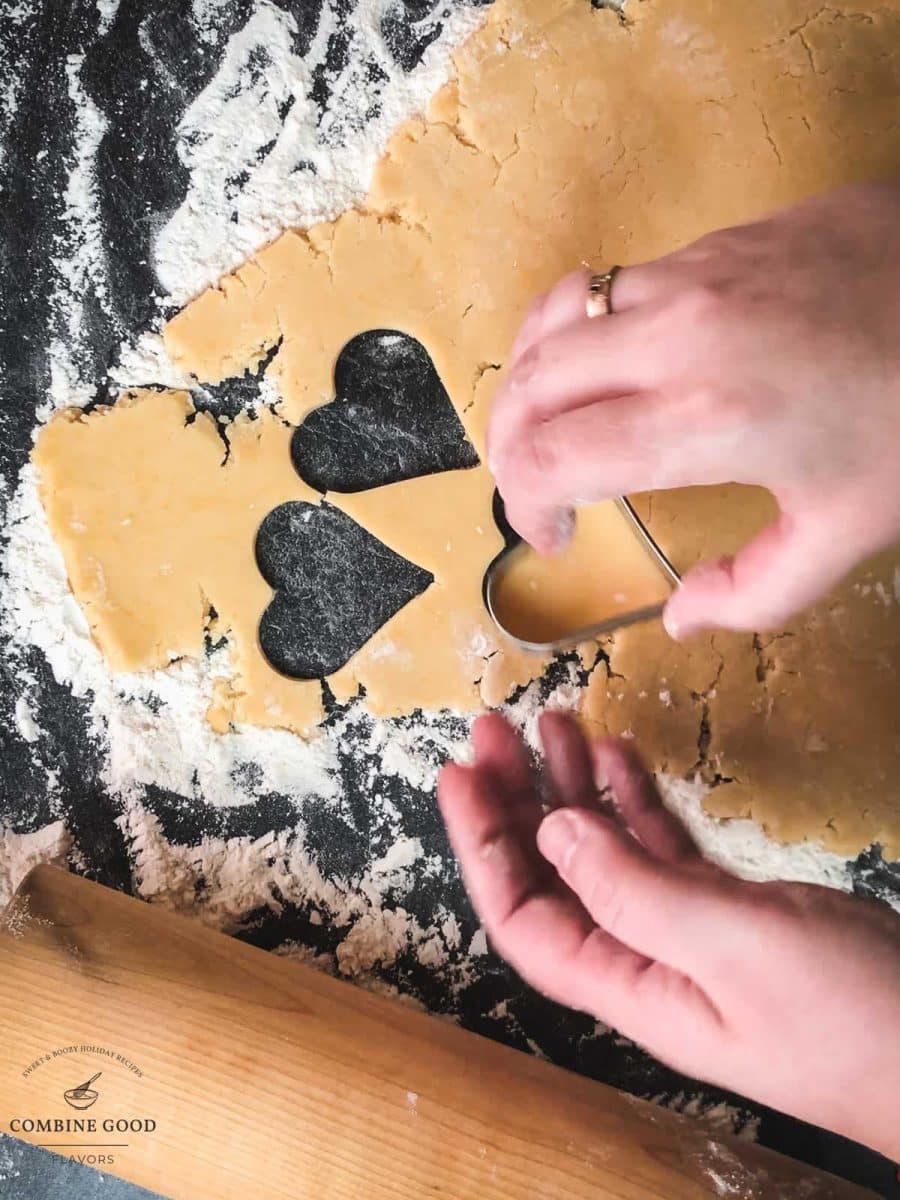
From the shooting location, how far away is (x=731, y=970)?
603mm

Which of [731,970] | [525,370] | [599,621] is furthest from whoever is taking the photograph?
[599,621]

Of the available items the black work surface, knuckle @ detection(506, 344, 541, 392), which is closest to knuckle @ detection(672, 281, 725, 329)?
knuckle @ detection(506, 344, 541, 392)

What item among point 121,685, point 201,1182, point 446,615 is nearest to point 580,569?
point 446,615

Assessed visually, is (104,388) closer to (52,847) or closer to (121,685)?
(121,685)

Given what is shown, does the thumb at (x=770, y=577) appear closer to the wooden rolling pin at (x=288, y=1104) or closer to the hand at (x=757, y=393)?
the hand at (x=757, y=393)

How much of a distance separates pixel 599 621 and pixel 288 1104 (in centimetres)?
52

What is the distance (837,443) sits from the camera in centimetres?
61

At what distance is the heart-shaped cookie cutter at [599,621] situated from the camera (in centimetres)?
86

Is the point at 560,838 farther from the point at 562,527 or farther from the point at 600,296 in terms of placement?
the point at 600,296

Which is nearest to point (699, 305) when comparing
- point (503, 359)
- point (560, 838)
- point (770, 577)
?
point (770, 577)

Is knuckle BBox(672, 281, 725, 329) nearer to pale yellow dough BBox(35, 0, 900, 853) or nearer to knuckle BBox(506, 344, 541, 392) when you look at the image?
knuckle BBox(506, 344, 541, 392)

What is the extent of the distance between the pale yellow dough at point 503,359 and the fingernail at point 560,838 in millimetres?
216

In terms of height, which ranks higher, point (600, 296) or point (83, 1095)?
point (600, 296)

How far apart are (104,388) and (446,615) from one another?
449 millimetres
